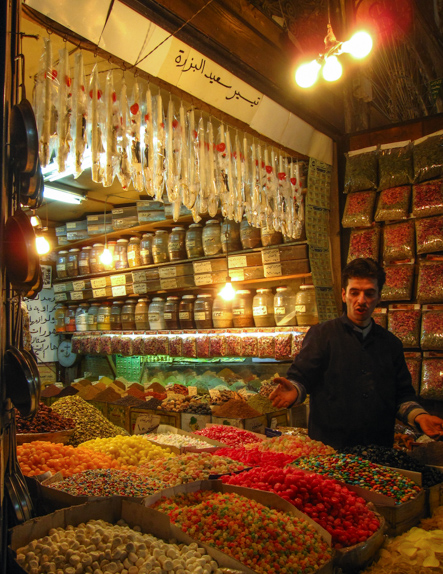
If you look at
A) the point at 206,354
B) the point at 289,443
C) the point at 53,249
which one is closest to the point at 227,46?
the point at 289,443

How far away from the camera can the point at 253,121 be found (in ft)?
9.09

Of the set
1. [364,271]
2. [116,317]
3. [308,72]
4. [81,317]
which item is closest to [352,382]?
[364,271]

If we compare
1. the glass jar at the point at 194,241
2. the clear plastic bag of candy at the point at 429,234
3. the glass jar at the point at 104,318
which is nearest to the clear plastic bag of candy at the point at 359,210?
the clear plastic bag of candy at the point at 429,234

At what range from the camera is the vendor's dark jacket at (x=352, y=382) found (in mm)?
1971

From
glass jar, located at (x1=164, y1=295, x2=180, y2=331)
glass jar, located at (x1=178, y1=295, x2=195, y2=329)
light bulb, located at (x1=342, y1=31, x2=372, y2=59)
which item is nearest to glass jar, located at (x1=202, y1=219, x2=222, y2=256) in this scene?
glass jar, located at (x1=178, y1=295, x2=195, y2=329)

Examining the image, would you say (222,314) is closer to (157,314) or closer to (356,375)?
(157,314)

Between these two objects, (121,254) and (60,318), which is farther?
(60,318)

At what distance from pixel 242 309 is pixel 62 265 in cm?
291

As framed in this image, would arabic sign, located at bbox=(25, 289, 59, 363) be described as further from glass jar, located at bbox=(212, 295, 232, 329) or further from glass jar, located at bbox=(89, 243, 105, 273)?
glass jar, located at bbox=(212, 295, 232, 329)

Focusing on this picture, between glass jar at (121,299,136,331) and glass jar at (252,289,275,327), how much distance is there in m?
1.68

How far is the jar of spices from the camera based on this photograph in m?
4.79

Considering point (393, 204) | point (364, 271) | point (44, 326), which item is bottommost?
point (44, 326)

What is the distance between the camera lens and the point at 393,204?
3172 mm

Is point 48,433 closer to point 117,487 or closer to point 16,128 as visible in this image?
point 117,487
